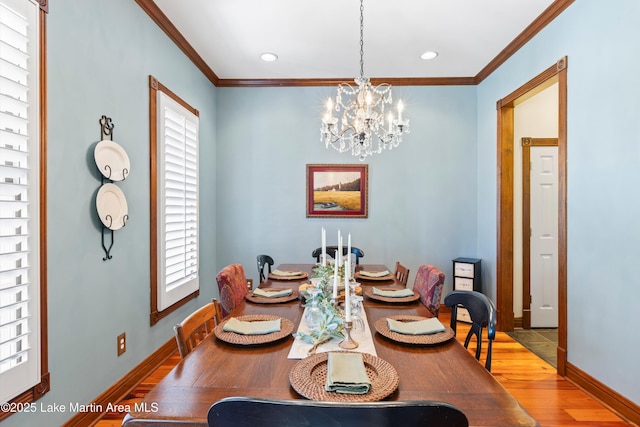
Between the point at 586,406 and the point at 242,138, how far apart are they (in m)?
4.03

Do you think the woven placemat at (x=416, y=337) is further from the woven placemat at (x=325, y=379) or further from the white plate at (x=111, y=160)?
the white plate at (x=111, y=160)

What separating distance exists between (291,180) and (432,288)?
8.26 feet

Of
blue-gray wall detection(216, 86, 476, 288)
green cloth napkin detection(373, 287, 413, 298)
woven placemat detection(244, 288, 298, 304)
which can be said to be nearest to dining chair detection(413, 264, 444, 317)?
green cloth napkin detection(373, 287, 413, 298)

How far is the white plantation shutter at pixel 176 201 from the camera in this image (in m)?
2.90

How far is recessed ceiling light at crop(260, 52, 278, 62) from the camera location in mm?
3539

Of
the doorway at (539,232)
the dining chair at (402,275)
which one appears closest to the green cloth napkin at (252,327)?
the dining chair at (402,275)

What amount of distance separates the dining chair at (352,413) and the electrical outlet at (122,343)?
6.70 feet

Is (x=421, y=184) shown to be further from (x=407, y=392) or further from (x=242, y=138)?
(x=407, y=392)

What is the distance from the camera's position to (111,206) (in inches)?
87.3

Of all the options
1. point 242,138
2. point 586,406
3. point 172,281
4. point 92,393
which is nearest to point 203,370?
point 92,393

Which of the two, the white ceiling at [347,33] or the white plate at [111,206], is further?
the white ceiling at [347,33]

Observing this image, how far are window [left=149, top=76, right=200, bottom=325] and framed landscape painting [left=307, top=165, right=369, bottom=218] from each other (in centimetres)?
138

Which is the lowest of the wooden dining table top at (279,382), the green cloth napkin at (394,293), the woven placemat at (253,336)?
the wooden dining table top at (279,382)

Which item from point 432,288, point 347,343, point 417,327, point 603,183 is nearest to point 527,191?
point 603,183
